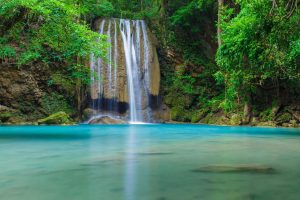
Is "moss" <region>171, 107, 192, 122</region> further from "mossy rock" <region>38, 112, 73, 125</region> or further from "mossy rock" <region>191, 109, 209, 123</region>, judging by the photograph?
"mossy rock" <region>38, 112, 73, 125</region>

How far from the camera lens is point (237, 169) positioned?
15.0 feet

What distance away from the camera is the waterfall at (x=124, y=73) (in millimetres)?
23516

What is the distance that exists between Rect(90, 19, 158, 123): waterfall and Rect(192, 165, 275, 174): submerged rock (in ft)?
61.0

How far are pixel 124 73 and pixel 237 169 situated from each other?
20402 millimetres

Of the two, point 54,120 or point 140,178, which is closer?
point 140,178

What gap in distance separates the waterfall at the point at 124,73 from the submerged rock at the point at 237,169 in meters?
18.6

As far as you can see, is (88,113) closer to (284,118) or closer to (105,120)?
(105,120)

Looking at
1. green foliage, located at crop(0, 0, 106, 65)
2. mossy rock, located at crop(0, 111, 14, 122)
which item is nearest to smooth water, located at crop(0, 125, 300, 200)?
green foliage, located at crop(0, 0, 106, 65)

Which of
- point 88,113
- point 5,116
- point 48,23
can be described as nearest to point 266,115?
point 88,113

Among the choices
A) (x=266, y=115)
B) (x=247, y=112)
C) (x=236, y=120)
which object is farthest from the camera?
(x=247, y=112)

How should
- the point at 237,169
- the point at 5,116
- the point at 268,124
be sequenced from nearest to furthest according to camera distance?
1. the point at 237,169
2. the point at 5,116
3. the point at 268,124

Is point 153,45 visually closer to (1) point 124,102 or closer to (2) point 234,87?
(1) point 124,102

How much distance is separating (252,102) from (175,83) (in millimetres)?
6278

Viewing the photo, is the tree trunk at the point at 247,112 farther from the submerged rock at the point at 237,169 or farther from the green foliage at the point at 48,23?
the submerged rock at the point at 237,169
